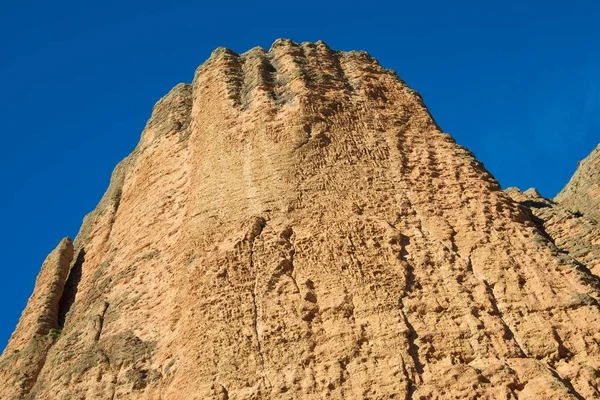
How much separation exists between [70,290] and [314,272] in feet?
26.3

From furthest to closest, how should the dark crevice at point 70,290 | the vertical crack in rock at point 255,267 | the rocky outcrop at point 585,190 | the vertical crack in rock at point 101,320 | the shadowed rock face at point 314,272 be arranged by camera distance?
the rocky outcrop at point 585,190 < the dark crevice at point 70,290 < the vertical crack in rock at point 101,320 < the vertical crack in rock at point 255,267 < the shadowed rock face at point 314,272

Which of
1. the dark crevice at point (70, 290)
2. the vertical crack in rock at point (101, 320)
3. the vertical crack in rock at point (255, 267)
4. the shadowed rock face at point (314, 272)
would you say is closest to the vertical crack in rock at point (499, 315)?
the shadowed rock face at point (314, 272)

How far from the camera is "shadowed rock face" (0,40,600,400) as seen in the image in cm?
1437

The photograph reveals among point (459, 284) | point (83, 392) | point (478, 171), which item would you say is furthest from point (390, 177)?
point (83, 392)

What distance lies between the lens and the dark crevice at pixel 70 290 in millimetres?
20578

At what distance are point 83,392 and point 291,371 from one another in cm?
438

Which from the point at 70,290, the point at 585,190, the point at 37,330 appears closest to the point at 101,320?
the point at 37,330

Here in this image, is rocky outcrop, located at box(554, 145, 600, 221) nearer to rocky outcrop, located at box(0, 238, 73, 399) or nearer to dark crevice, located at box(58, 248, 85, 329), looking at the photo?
dark crevice, located at box(58, 248, 85, 329)

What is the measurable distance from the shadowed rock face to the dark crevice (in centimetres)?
8

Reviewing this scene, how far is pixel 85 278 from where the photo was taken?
21219mm

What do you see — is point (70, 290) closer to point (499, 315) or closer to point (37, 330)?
point (37, 330)

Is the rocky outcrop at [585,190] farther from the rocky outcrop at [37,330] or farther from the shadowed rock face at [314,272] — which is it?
the rocky outcrop at [37,330]

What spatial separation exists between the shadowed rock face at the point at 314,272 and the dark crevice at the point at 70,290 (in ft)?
0.26

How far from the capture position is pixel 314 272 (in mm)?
16047
